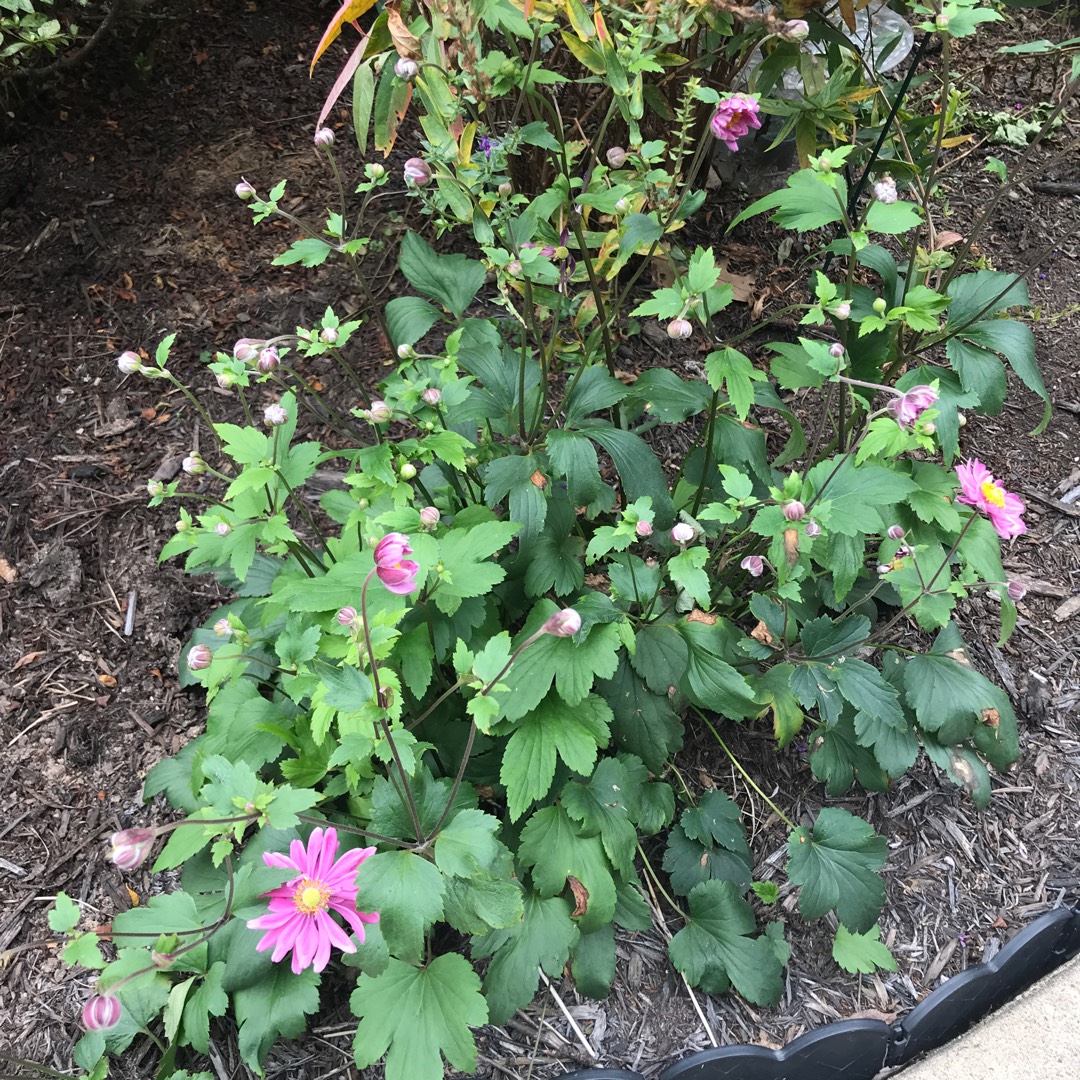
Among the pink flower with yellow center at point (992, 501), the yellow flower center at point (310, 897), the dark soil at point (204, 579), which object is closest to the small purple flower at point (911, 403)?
the pink flower with yellow center at point (992, 501)

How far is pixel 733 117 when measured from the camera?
1375 millimetres

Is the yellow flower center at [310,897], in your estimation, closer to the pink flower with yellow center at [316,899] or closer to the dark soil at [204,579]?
the pink flower with yellow center at [316,899]

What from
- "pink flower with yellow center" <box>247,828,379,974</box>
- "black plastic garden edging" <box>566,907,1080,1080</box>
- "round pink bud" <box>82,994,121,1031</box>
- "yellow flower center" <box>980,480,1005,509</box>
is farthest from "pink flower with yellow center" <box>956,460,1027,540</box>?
"round pink bud" <box>82,994,121,1031</box>

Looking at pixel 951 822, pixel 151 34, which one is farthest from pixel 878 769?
pixel 151 34

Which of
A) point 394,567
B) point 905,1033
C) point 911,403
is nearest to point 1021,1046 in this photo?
point 905,1033

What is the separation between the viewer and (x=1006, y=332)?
1.58 metres

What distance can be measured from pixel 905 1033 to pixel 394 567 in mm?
1311

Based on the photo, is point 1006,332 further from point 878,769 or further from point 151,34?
point 151,34

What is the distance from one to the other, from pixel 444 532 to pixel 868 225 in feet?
2.95

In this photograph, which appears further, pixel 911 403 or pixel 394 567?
pixel 911 403

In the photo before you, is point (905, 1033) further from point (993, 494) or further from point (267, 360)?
point (267, 360)

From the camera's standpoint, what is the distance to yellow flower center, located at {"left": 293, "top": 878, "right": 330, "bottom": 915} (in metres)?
1.02

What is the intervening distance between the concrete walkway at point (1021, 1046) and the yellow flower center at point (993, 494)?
3.34ft

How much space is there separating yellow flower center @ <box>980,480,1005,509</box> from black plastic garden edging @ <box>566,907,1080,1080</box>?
0.88 m
